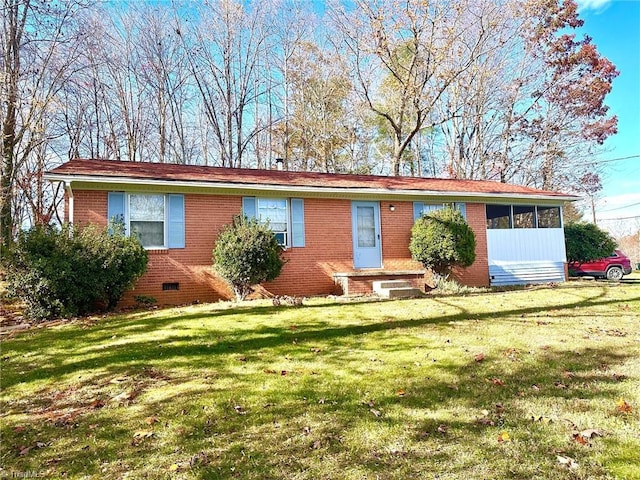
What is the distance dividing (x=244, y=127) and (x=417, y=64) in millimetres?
10593

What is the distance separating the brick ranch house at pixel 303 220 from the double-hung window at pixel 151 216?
25 mm

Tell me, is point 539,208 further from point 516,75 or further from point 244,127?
point 244,127

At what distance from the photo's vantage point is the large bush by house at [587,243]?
674 inches

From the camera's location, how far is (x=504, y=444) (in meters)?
2.90

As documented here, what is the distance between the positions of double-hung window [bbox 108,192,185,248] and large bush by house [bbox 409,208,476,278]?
284 inches

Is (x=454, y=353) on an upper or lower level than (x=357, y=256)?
lower

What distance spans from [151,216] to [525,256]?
42.0ft

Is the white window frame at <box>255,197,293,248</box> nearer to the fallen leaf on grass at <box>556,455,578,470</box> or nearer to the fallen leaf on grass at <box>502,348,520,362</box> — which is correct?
the fallen leaf on grass at <box>502,348,520,362</box>

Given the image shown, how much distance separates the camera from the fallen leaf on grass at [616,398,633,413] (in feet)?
11.2

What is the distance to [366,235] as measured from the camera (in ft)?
42.5

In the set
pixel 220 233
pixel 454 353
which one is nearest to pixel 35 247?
pixel 220 233

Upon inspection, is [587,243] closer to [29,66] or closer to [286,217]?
[286,217]

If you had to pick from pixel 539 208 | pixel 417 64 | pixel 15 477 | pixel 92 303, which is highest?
pixel 417 64

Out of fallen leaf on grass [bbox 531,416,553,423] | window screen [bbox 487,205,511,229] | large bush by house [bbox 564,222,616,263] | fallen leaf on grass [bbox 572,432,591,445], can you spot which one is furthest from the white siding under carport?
fallen leaf on grass [bbox 572,432,591,445]
